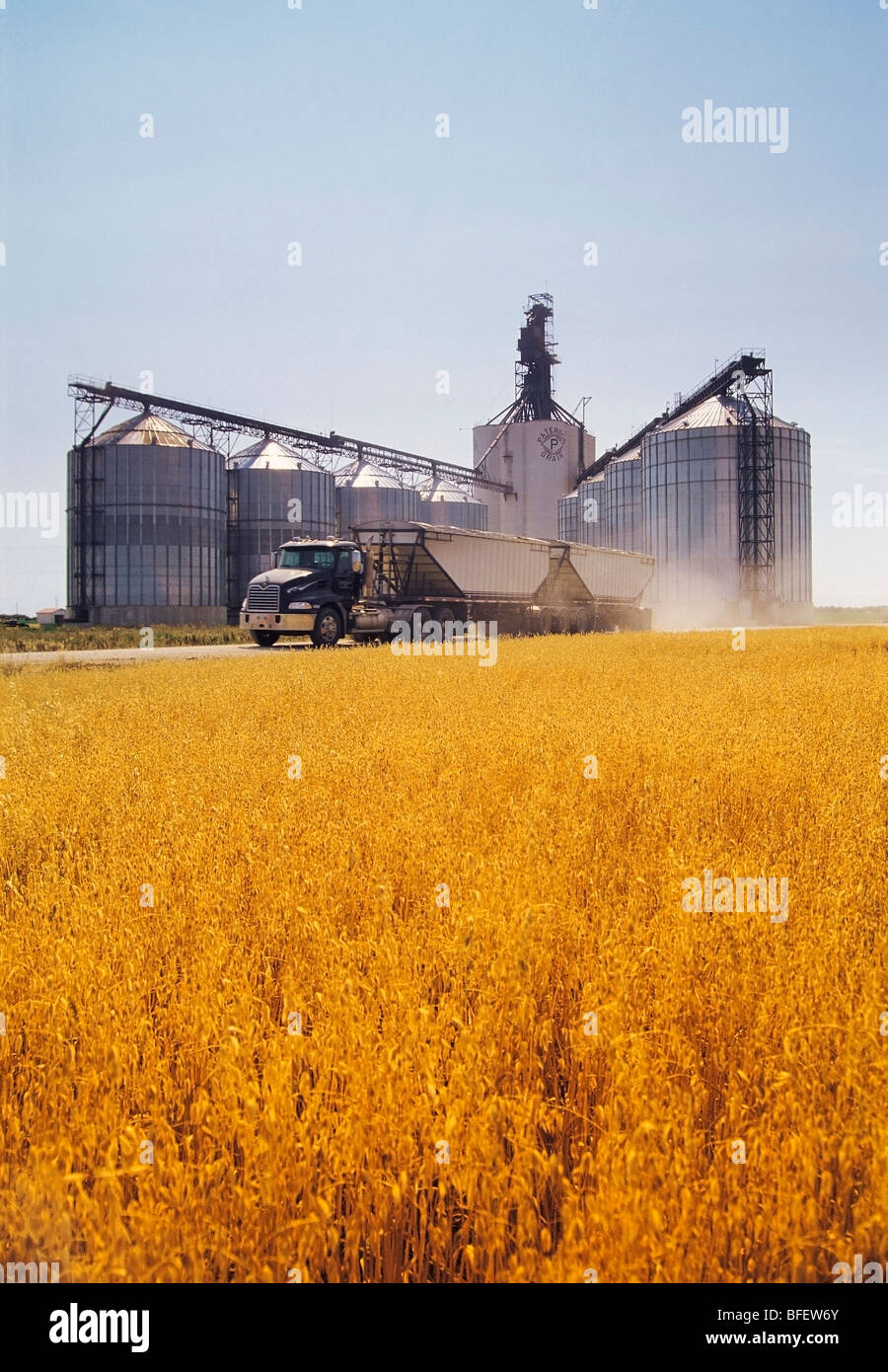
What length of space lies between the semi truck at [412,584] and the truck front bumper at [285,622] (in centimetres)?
3

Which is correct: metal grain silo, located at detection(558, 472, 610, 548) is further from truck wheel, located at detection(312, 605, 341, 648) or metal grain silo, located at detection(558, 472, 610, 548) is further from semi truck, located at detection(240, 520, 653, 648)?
truck wheel, located at detection(312, 605, 341, 648)

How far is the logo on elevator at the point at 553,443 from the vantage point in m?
63.8

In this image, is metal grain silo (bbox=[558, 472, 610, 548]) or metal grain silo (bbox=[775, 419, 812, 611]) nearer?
metal grain silo (bbox=[775, 419, 812, 611])

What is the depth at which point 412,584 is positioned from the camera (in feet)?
97.8

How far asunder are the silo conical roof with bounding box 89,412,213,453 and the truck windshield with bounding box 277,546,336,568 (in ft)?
70.7

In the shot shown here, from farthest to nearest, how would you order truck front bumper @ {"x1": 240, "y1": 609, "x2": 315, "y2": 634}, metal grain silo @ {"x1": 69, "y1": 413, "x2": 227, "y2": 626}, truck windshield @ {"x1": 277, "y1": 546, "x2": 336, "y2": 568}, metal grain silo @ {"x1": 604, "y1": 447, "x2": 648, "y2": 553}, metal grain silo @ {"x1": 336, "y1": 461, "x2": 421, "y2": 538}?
metal grain silo @ {"x1": 336, "y1": 461, "x2": 421, "y2": 538} < metal grain silo @ {"x1": 604, "y1": 447, "x2": 648, "y2": 553} < metal grain silo @ {"x1": 69, "y1": 413, "x2": 227, "y2": 626} < truck windshield @ {"x1": 277, "y1": 546, "x2": 336, "y2": 568} < truck front bumper @ {"x1": 240, "y1": 609, "x2": 315, "y2": 634}

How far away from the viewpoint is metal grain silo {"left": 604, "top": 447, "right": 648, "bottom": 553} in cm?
5409

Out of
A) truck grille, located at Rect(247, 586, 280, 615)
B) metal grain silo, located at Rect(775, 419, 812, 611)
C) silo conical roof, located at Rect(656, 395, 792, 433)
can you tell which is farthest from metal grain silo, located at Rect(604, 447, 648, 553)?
truck grille, located at Rect(247, 586, 280, 615)

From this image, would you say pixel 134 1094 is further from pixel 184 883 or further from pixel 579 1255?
pixel 184 883

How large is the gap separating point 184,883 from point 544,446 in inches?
2474

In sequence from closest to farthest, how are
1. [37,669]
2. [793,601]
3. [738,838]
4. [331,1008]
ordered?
[331,1008] < [738,838] < [37,669] < [793,601]
